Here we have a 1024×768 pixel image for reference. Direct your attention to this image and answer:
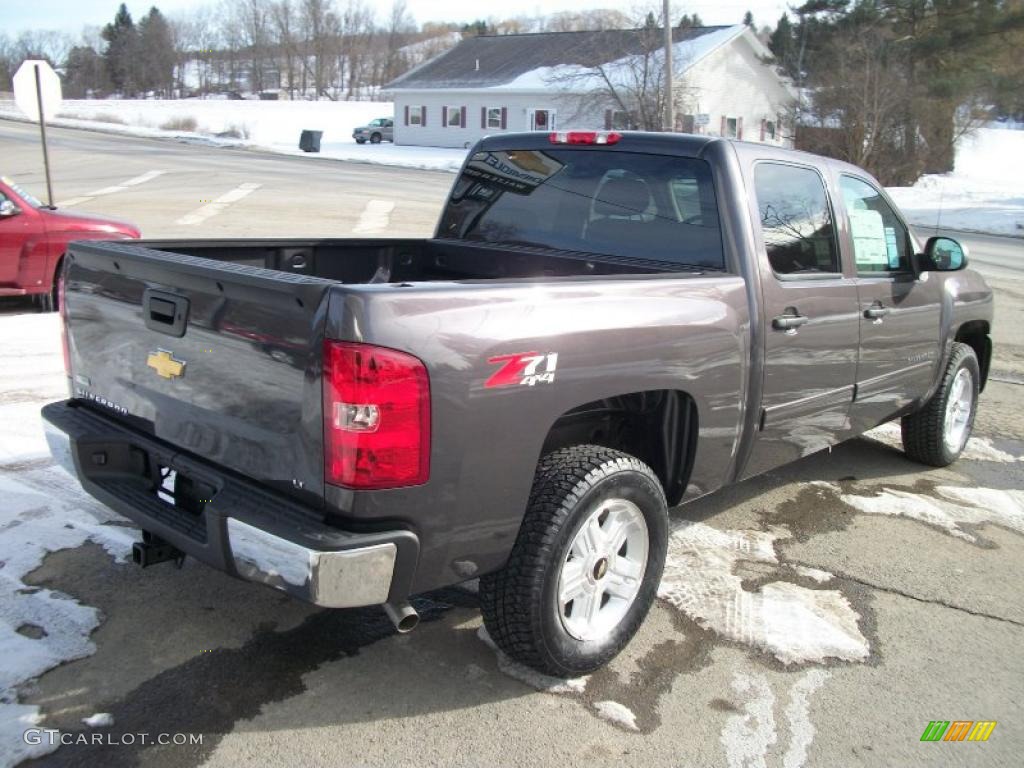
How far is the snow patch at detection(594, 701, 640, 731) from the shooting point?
3018 mm

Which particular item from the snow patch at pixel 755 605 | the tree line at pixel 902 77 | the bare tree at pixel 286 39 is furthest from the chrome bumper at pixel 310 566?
the bare tree at pixel 286 39

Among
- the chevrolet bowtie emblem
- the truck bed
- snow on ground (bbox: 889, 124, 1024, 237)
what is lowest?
snow on ground (bbox: 889, 124, 1024, 237)

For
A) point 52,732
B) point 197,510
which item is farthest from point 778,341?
point 52,732

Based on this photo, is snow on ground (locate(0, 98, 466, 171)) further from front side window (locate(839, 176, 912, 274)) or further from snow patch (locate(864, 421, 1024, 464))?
→ front side window (locate(839, 176, 912, 274))

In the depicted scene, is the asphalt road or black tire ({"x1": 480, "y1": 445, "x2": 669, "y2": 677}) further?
black tire ({"x1": 480, "y1": 445, "x2": 669, "y2": 677})

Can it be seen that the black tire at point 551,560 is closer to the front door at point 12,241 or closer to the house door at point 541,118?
the front door at point 12,241

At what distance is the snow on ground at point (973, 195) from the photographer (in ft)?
87.5

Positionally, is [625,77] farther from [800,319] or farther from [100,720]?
[100,720]

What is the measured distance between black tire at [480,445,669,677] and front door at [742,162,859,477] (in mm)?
1023

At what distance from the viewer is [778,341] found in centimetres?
391

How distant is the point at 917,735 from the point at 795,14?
5459 centimetres

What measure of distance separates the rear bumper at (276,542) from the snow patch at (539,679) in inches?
29.6

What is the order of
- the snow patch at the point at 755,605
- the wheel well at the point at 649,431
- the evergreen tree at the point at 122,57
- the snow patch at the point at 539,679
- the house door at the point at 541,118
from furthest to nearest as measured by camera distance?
the evergreen tree at the point at 122,57
the house door at the point at 541,118
the snow patch at the point at 755,605
the wheel well at the point at 649,431
the snow patch at the point at 539,679

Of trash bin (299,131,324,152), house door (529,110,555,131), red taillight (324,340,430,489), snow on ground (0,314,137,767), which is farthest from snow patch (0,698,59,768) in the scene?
house door (529,110,555,131)
